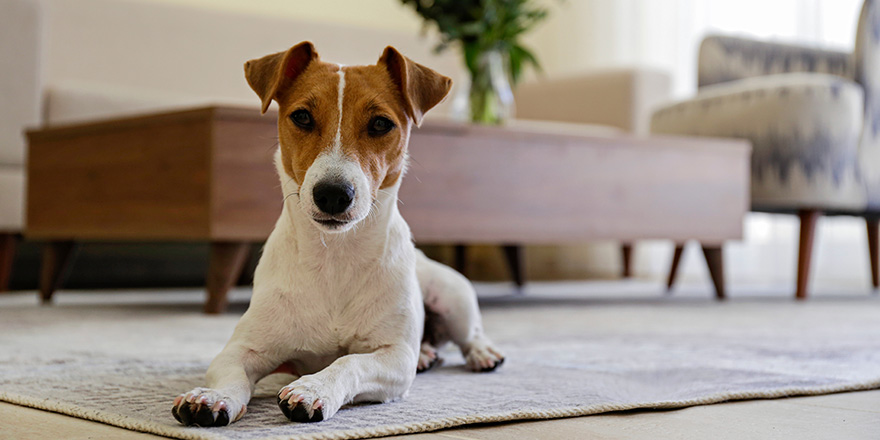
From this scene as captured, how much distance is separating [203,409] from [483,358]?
2.08 ft

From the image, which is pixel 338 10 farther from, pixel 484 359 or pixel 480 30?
pixel 484 359

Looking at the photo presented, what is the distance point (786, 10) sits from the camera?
15.6 feet

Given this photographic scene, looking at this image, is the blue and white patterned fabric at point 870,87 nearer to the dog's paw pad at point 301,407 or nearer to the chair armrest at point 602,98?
the chair armrest at point 602,98

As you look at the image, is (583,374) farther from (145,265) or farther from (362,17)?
(362,17)

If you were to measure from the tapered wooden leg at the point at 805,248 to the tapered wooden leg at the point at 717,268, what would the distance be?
0.94 ft

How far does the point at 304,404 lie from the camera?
1061mm

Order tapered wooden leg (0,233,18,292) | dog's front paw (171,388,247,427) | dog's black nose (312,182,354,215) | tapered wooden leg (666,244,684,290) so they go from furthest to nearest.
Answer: tapered wooden leg (666,244,684,290) → tapered wooden leg (0,233,18,292) → dog's black nose (312,182,354,215) → dog's front paw (171,388,247,427)

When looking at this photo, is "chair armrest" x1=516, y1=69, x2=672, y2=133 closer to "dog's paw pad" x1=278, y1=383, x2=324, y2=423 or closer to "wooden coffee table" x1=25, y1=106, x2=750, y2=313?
"wooden coffee table" x1=25, y1=106, x2=750, y2=313

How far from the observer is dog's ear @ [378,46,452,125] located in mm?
1307

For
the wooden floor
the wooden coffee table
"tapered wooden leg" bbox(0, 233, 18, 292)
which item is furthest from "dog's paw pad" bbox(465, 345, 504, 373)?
"tapered wooden leg" bbox(0, 233, 18, 292)

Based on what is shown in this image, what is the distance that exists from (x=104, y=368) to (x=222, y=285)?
0.97 metres

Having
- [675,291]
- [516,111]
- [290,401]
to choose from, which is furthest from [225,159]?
[516,111]

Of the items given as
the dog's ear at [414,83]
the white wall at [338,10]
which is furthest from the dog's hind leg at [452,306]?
the white wall at [338,10]

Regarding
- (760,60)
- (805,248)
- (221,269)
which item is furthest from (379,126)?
(760,60)
